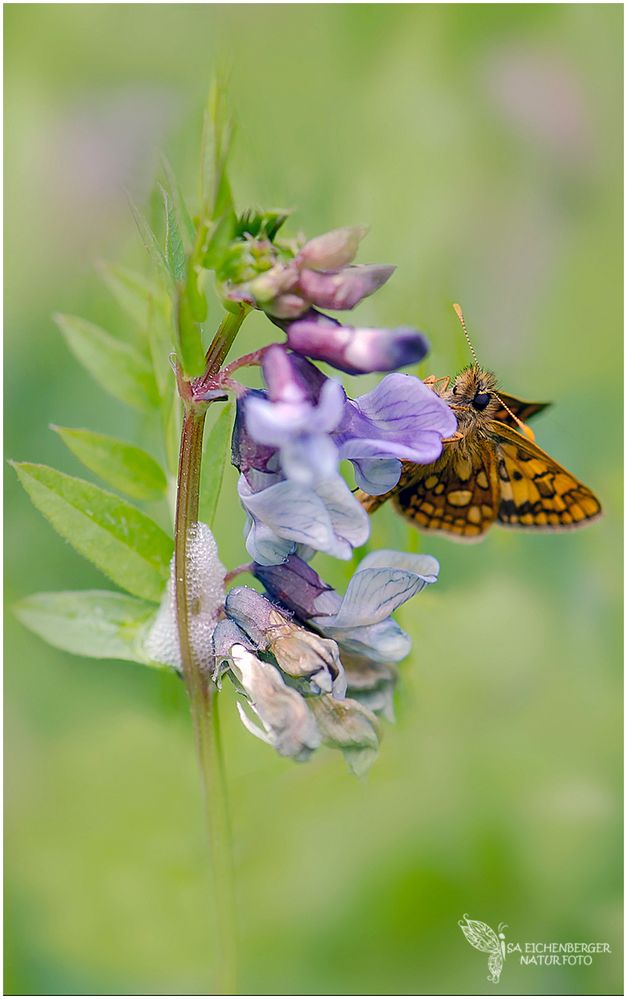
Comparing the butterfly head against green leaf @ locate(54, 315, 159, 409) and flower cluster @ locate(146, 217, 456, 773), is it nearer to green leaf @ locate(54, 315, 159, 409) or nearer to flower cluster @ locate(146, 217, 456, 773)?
flower cluster @ locate(146, 217, 456, 773)

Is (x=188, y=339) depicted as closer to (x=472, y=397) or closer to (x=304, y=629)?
(x=304, y=629)

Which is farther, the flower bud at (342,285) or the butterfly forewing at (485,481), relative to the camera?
the butterfly forewing at (485,481)

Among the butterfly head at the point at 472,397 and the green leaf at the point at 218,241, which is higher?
the green leaf at the point at 218,241

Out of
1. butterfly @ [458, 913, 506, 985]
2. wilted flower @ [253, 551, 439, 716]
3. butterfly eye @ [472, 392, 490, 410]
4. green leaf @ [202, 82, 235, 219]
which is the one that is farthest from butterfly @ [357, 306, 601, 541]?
butterfly @ [458, 913, 506, 985]

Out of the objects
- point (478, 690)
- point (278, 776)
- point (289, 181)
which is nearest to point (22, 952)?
point (278, 776)

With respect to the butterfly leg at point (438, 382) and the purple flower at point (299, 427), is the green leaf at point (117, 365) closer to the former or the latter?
the butterfly leg at point (438, 382)

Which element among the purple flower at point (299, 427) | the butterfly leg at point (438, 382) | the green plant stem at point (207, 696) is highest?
the butterfly leg at point (438, 382)

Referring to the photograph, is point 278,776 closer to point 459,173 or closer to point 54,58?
point 459,173

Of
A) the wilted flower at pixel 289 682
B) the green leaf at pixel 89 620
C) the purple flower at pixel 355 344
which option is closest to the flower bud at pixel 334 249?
the purple flower at pixel 355 344
